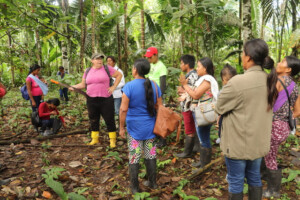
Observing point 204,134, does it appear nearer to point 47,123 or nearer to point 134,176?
point 134,176

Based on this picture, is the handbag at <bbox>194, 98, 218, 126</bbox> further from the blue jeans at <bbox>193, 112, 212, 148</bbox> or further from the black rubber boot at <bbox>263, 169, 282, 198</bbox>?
the black rubber boot at <bbox>263, 169, 282, 198</bbox>

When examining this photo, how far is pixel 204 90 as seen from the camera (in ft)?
10.6

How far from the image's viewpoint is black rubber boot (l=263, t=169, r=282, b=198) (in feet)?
9.86

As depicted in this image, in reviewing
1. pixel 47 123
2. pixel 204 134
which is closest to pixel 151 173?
pixel 204 134

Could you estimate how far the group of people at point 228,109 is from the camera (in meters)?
2.06

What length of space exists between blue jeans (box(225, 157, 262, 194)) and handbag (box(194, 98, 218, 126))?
1043 millimetres

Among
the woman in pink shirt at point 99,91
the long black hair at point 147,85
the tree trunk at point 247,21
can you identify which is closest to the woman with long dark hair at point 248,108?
the long black hair at point 147,85

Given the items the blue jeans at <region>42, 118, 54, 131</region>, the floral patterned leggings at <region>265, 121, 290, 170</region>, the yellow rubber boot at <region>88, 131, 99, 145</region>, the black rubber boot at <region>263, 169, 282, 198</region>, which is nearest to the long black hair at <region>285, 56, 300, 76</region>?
the floral patterned leggings at <region>265, 121, 290, 170</region>

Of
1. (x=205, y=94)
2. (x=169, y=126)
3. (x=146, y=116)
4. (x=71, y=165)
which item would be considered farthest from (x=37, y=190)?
(x=205, y=94)

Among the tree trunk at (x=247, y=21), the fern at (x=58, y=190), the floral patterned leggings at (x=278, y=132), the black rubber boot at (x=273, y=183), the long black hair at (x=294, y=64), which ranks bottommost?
the black rubber boot at (x=273, y=183)

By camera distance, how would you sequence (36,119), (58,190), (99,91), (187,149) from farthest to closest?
(36,119) < (99,91) < (187,149) < (58,190)

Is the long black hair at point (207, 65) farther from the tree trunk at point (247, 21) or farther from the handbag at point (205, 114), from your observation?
the tree trunk at point (247, 21)

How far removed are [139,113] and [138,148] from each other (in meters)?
0.52

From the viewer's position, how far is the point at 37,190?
314 cm
